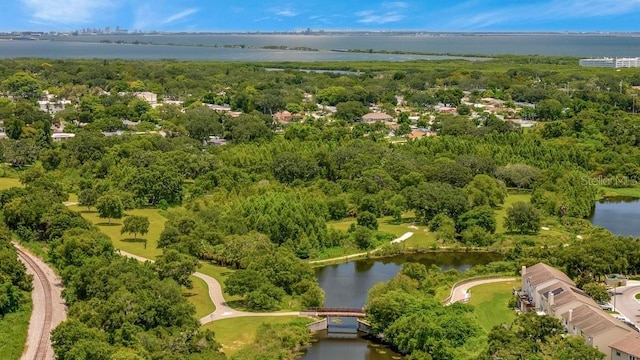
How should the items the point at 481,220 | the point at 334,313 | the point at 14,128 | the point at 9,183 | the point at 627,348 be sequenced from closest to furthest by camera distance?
the point at 627,348, the point at 334,313, the point at 481,220, the point at 9,183, the point at 14,128

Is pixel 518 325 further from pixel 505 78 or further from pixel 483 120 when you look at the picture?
pixel 505 78

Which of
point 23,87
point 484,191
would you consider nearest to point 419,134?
point 484,191

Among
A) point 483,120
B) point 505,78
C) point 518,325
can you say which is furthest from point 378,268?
point 505,78

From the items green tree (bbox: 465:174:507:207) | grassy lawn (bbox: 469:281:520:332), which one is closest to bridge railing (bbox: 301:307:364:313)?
grassy lawn (bbox: 469:281:520:332)

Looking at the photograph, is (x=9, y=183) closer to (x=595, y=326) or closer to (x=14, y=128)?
(x=14, y=128)

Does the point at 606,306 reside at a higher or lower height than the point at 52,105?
lower

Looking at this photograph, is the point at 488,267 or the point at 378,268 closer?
the point at 488,267

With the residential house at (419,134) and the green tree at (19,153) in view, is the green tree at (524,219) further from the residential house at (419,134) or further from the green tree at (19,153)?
the green tree at (19,153)
